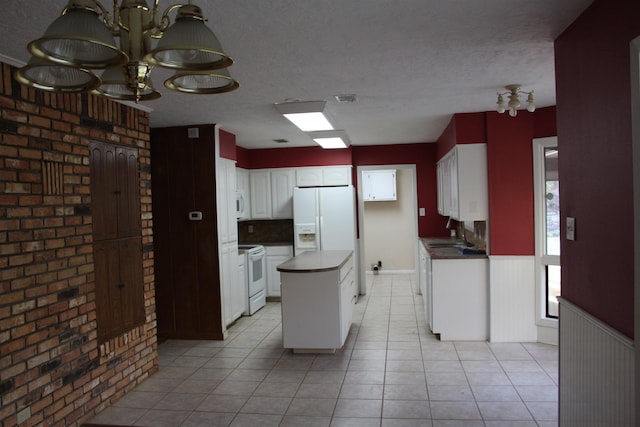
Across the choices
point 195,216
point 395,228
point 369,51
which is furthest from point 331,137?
point 395,228

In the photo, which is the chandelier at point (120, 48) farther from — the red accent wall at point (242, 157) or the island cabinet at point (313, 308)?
the red accent wall at point (242, 157)

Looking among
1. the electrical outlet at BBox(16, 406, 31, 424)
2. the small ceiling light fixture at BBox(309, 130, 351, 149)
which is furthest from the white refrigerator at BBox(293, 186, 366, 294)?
the electrical outlet at BBox(16, 406, 31, 424)

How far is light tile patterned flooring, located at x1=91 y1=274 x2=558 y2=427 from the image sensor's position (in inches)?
129

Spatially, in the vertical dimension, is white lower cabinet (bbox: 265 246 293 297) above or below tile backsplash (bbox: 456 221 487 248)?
below

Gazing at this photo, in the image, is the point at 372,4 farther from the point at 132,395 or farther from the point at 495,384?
the point at 132,395

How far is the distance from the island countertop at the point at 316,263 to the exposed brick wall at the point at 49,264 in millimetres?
1612

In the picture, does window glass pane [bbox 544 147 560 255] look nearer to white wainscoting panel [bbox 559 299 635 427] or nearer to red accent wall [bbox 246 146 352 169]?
white wainscoting panel [bbox 559 299 635 427]

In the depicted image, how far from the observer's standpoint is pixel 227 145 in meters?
5.70

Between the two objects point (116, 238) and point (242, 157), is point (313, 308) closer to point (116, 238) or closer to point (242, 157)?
point (116, 238)

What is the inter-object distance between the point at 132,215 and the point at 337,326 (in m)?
2.12

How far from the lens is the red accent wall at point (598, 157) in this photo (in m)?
1.92

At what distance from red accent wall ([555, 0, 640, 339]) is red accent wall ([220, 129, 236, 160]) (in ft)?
12.4

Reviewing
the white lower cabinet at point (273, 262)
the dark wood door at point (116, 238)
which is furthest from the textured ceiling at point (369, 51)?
the white lower cabinet at point (273, 262)

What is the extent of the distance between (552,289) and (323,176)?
11.9ft
